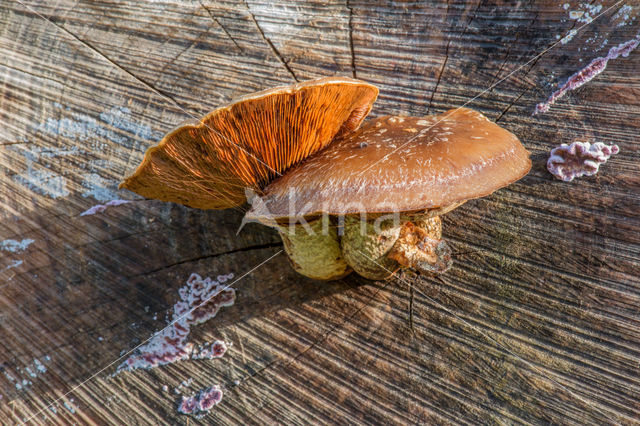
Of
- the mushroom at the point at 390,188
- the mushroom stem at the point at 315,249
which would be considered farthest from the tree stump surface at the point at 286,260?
the mushroom at the point at 390,188

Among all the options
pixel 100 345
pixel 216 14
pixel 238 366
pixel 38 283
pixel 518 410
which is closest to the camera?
pixel 518 410

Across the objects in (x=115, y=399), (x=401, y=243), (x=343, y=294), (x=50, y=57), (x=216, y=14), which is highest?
(x=216, y=14)

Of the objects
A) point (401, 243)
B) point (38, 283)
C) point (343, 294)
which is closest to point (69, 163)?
point (38, 283)

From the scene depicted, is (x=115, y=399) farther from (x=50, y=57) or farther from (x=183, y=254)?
(x=50, y=57)

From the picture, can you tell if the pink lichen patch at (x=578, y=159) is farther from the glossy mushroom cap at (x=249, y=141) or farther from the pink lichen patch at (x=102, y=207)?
the pink lichen patch at (x=102, y=207)

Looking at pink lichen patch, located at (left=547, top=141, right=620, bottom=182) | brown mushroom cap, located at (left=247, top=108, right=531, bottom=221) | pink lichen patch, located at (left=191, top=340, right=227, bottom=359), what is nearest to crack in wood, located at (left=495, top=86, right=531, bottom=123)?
pink lichen patch, located at (left=547, top=141, right=620, bottom=182)

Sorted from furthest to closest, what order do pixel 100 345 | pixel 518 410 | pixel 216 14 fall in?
pixel 216 14
pixel 100 345
pixel 518 410

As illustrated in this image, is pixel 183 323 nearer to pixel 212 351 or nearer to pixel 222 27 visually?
pixel 212 351

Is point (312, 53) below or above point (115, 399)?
above

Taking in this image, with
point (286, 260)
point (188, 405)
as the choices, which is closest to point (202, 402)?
point (188, 405)
